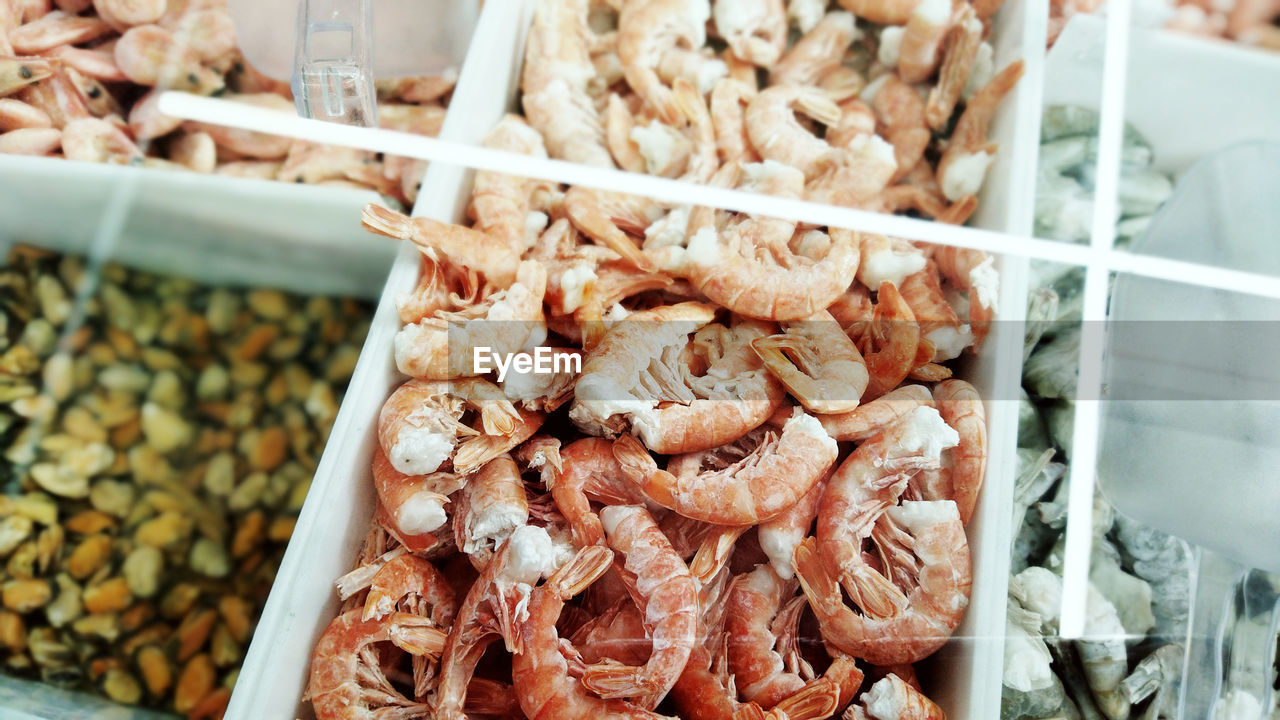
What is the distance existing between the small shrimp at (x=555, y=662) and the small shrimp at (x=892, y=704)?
0.26 meters

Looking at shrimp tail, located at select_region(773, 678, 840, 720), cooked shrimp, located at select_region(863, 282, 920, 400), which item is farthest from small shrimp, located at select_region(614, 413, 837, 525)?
shrimp tail, located at select_region(773, 678, 840, 720)

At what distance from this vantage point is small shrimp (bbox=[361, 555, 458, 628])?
3.27ft

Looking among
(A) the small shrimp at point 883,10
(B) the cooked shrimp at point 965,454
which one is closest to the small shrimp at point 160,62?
(A) the small shrimp at point 883,10

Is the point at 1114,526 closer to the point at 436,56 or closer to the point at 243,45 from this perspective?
the point at 436,56

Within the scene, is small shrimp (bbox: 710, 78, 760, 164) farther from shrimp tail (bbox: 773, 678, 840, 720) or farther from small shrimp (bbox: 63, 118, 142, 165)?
small shrimp (bbox: 63, 118, 142, 165)

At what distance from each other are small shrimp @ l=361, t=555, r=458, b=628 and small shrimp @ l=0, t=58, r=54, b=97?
958 millimetres

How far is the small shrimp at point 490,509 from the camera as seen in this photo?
956 millimetres

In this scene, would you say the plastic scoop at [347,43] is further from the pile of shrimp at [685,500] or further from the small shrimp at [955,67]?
the small shrimp at [955,67]

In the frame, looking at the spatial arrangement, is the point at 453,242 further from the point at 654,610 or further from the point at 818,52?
the point at 818,52

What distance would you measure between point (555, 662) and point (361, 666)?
0.29 m

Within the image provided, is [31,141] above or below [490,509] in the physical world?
above

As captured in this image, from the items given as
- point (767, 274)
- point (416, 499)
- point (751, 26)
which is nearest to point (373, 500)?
A: point (416, 499)

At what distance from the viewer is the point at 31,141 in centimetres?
122

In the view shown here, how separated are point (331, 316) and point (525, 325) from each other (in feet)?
2.61
